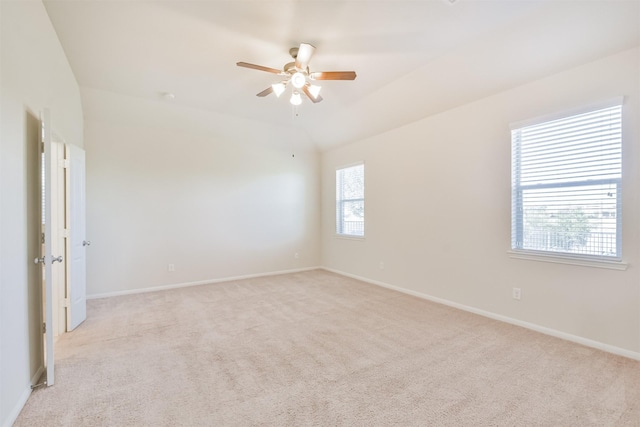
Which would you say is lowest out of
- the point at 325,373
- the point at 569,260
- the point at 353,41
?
the point at 325,373

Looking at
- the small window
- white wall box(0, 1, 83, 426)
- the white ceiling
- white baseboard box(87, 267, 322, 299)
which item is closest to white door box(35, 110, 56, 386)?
white wall box(0, 1, 83, 426)

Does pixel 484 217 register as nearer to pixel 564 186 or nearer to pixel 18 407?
pixel 564 186

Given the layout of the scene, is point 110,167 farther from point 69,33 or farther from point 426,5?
point 426,5

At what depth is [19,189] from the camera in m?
1.92

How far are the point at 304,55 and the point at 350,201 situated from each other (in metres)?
3.53

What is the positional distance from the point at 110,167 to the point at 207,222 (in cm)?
166

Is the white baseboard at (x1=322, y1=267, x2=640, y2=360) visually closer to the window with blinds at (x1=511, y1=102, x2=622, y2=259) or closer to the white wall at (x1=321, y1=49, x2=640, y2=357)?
the white wall at (x1=321, y1=49, x2=640, y2=357)

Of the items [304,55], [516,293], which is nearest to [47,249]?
[304,55]

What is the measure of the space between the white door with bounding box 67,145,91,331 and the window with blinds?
492 centimetres

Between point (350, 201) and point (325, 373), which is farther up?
point (350, 201)

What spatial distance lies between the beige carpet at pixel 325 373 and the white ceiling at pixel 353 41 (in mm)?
2737

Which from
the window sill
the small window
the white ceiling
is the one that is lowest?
the window sill

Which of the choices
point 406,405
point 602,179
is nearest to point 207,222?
point 406,405

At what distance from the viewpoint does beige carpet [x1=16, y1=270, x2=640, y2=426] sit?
181 centimetres
